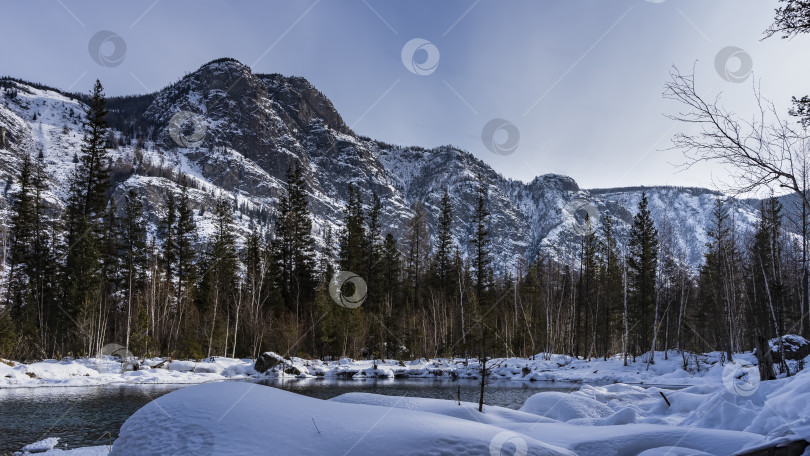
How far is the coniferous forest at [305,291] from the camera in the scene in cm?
3127

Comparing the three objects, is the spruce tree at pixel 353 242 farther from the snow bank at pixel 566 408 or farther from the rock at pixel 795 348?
the snow bank at pixel 566 408

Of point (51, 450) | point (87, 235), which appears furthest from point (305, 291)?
point (51, 450)

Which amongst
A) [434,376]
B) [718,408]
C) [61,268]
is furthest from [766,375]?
[61,268]

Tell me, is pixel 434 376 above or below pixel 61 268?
below

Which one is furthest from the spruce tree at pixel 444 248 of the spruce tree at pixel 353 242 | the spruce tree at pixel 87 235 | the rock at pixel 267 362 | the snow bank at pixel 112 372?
the spruce tree at pixel 87 235

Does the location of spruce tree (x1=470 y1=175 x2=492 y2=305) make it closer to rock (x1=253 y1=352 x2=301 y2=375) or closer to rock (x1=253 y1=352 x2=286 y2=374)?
rock (x1=253 y1=352 x2=301 y2=375)

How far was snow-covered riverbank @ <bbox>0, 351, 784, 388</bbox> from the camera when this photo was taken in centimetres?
2159

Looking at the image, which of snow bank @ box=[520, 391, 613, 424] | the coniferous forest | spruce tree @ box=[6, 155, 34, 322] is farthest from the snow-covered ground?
spruce tree @ box=[6, 155, 34, 322]

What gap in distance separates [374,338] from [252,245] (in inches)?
586

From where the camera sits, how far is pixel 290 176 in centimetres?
4544

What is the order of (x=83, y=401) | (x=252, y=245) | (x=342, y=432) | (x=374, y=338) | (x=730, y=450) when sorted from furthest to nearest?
(x=252, y=245) < (x=374, y=338) < (x=83, y=401) < (x=730, y=450) < (x=342, y=432)

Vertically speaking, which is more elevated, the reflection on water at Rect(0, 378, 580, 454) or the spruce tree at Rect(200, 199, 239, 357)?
the spruce tree at Rect(200, 199, 239, 357)

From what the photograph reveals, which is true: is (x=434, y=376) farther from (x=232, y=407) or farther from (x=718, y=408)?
(x=232, y=407)

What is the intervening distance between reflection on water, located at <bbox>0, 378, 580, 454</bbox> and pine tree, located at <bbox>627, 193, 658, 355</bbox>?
55.3 feet
